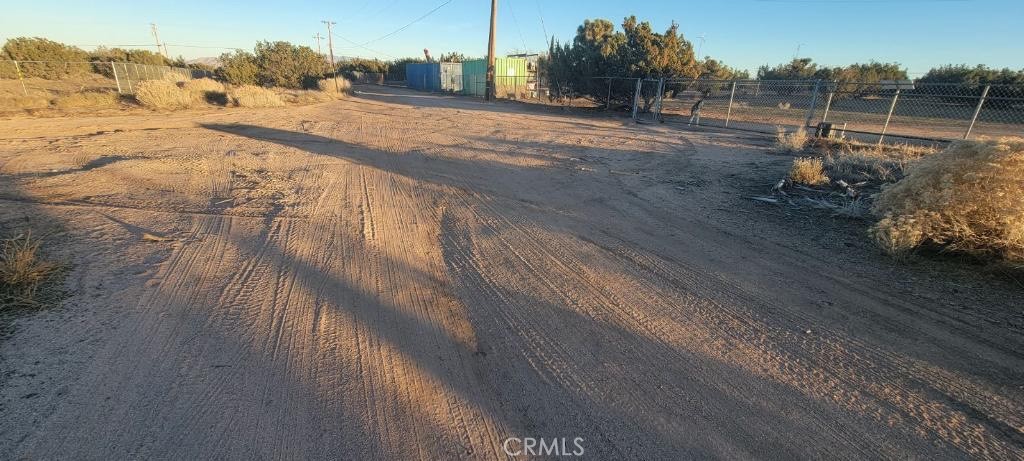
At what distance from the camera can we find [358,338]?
135 inches

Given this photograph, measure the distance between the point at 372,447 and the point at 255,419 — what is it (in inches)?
29.7

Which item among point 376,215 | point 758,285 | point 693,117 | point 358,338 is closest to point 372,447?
point 358,338

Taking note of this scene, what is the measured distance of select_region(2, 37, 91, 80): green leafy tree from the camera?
3081 centimetres

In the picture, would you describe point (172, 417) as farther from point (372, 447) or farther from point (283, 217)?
point (283, 217)

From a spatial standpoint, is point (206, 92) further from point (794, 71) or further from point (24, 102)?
point (794, 71)

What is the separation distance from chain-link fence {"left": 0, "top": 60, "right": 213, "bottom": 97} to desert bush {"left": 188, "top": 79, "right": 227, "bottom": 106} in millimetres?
3664

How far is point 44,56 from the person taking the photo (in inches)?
1367

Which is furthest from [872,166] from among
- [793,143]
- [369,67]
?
[369,67]

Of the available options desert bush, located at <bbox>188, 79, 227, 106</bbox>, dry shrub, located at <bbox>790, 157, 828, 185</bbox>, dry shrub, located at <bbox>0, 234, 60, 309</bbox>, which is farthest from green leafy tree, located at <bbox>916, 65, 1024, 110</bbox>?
desert bush, located at <bbox>188, 79, 227, 106</bbox>

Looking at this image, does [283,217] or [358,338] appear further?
[283,217]

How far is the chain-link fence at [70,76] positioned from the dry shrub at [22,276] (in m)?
26.8

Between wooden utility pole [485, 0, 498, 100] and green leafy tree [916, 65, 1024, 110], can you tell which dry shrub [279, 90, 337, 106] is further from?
green leafy tree [916, 65, 1024, 110]

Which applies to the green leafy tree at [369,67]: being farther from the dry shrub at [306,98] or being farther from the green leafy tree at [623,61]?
the green leafy tree at [623,61]

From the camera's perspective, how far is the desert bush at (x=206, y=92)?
22469mm
